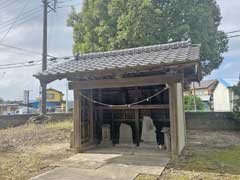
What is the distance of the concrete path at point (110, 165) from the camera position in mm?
4703

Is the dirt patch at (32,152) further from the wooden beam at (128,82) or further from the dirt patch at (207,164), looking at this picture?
the dirt patch at (207,164)

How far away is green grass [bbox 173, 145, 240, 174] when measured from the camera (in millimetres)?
5187

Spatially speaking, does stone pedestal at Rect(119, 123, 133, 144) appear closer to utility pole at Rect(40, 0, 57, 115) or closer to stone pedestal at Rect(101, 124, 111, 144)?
stone pedestal at Rect(101, 124, 111, 144)

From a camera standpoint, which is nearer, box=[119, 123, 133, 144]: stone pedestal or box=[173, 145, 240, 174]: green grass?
box=[173, 145, 240, 174]: green grass

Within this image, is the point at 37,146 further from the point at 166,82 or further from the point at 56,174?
the point at 166,82

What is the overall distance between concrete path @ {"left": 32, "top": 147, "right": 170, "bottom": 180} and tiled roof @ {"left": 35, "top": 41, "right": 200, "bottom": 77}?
2.22m

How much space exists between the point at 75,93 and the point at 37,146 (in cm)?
271

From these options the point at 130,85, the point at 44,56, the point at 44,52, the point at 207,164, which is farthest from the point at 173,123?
the point at 44,52

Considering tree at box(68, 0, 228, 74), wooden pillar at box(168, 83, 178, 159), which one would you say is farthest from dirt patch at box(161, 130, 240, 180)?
tree at box(68, 0, 228, 74)

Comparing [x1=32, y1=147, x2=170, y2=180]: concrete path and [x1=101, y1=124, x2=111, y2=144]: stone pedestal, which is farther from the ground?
[x1=101, y1=124, x2=111, y2=144]: stone pedestal

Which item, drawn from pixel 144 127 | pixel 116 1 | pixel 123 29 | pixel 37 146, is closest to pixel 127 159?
pixel 144 127

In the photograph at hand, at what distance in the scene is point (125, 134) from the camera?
7.92 metres

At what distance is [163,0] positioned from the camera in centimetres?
1312

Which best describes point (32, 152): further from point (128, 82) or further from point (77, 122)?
point (128, 82)
